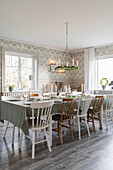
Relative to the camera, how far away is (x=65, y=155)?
8.64ft

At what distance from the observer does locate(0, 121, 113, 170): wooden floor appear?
89.8 inches

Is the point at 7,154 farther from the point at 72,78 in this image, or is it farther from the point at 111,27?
the point at 72,78

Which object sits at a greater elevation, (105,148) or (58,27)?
(58,27)

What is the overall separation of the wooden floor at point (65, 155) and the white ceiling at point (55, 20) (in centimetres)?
295

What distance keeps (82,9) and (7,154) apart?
3424 mm

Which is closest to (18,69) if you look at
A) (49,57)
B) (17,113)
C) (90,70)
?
(49,57)

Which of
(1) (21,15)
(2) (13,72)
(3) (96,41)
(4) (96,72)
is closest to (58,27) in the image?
(1) (21,15)

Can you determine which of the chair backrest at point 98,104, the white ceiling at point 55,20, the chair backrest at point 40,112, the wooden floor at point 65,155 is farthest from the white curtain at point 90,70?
the chair backrest at point 40,112

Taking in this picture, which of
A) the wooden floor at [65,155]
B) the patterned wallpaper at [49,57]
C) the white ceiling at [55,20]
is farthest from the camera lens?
the patterned wallpaper at [49,57]

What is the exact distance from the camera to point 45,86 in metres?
7.13

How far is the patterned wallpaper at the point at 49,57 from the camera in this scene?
6.24 metres

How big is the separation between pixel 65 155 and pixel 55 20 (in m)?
3.35

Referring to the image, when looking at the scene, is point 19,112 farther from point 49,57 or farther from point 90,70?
point 90,70

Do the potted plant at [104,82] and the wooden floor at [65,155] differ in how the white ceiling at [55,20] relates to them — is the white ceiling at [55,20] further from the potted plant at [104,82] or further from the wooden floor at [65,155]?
the wooden floor at [65,155]
